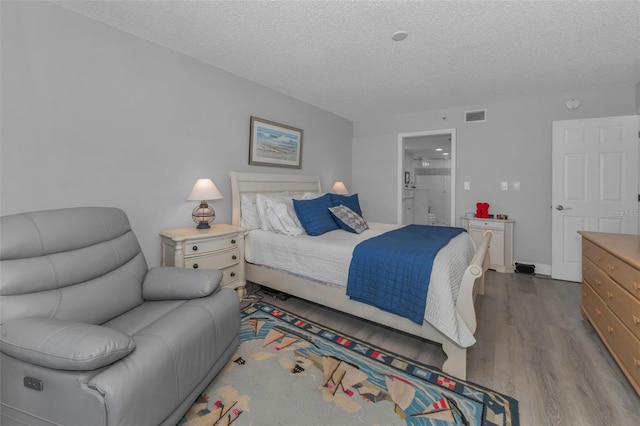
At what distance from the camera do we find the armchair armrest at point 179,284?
5.94 feet

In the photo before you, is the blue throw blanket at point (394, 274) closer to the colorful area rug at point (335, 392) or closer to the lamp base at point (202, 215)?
the colorful area rug at point (335, 392)

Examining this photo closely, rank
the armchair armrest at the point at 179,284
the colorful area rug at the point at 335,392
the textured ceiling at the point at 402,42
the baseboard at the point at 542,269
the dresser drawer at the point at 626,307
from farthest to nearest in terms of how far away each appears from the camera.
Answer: the baseboard at the point at 542,269 < the textured ceiling at the point at 402,42 < the armchair armrest at the point at 179,284 < the dresser drawer at the point at 626,307 < the colorful area rug at the point at 335,392

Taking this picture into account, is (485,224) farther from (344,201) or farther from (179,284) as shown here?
(179,284)

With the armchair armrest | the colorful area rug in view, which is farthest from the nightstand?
the colorful area rug

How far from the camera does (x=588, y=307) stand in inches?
97.6

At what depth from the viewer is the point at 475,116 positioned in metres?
4.45

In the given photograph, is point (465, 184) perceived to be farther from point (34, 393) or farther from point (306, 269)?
point (34, 393)

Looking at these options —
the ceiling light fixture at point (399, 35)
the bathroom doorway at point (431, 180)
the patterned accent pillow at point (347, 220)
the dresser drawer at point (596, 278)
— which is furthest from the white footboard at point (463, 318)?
the bathroom doorway at point (431, 180)

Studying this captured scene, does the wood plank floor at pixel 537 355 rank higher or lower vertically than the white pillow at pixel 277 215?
lower

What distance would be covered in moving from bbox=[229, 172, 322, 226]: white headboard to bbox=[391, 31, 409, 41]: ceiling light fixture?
2.07 meters

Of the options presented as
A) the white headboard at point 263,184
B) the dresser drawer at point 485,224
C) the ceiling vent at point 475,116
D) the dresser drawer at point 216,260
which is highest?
the ceiling vent at point 475,116

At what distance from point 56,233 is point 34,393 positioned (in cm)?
83

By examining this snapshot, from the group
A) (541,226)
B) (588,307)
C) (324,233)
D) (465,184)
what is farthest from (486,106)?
(324,233)

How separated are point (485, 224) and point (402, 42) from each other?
116 inches
